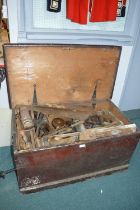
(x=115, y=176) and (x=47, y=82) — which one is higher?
(x=47, y=82)

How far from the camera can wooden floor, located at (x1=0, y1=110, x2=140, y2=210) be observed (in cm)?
152

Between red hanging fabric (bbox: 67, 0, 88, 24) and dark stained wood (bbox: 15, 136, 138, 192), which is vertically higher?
red hanging fabric (bbox: 67, 0, 88, 24)

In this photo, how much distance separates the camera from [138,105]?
269cm

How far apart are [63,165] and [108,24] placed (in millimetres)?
1357

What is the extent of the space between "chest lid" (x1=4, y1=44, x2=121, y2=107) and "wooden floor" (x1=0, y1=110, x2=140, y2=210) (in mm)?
746

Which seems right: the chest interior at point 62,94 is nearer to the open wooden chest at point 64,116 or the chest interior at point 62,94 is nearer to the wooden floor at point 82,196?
the open wooden chest at point 64,116

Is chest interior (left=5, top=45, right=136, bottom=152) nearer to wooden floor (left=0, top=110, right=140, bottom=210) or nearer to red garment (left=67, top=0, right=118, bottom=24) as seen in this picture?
red garment (left=67, top=0, right=118, bottom=24)

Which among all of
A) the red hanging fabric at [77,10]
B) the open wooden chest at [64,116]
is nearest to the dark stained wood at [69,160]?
the open wooden chest at [64,116]

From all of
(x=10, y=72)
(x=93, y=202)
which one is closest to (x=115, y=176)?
(x=93, y=202)

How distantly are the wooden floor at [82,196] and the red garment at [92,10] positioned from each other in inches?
55.0

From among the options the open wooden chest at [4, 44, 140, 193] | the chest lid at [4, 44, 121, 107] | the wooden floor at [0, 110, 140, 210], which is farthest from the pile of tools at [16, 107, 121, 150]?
the wooden floor at [0, 110, 140, 210]

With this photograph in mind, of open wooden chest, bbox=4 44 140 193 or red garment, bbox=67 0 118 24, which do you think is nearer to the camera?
open wooden chest, bbox=4 44 140 193

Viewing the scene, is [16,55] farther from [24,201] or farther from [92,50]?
[24,201]

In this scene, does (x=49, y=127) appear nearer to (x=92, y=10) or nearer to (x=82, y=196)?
(x=82, y=196)
